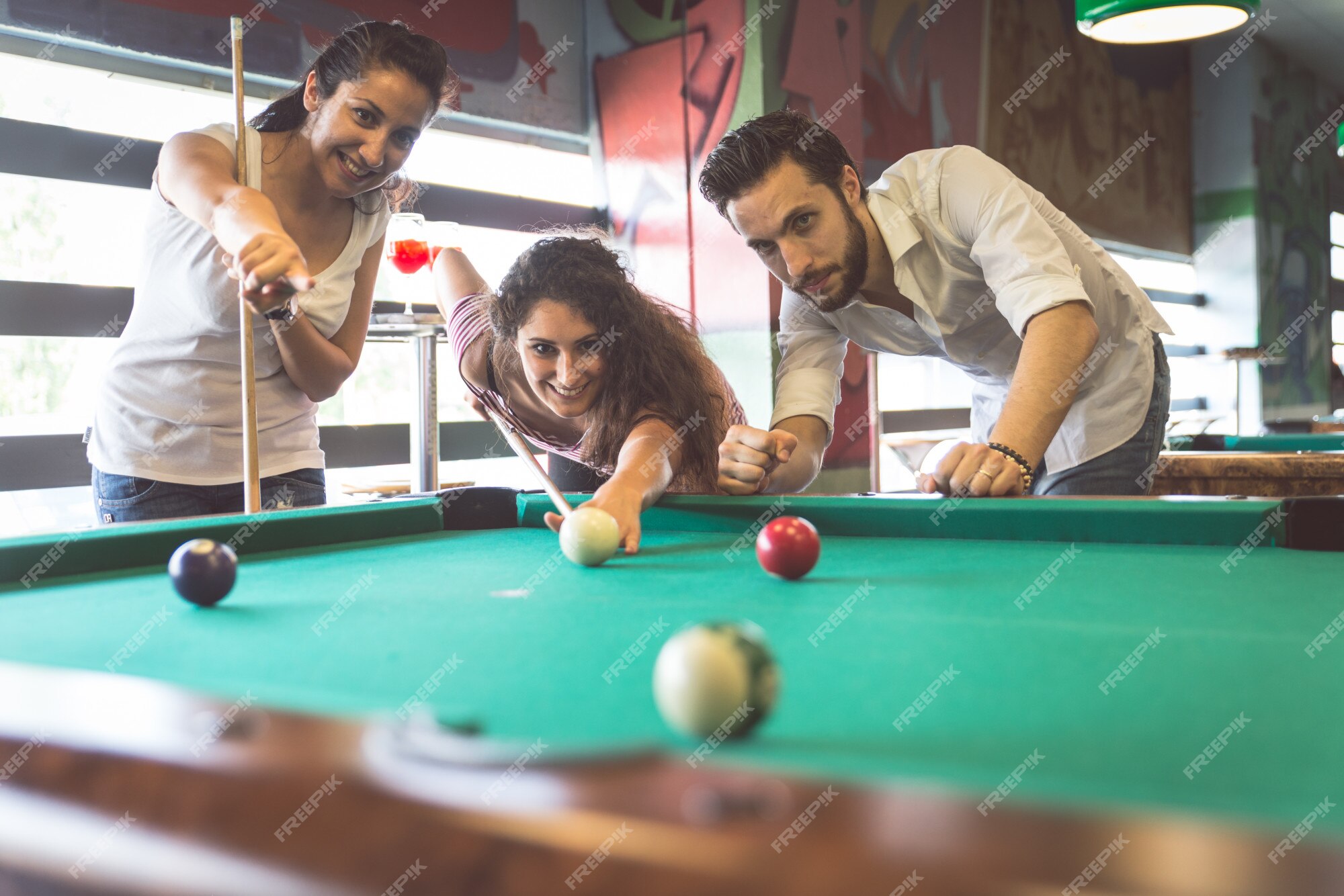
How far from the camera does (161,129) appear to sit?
4.26 meters

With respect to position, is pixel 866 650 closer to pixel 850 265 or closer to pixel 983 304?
pixel 850 265

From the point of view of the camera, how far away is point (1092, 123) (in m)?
8.64

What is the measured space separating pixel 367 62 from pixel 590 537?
1258 mm

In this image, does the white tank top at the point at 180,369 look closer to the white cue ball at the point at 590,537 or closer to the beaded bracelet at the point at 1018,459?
the white cue ball at the point at 590,537

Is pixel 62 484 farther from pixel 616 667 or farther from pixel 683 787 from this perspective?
pixel 683 787

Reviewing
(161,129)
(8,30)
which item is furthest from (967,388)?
(8,30)

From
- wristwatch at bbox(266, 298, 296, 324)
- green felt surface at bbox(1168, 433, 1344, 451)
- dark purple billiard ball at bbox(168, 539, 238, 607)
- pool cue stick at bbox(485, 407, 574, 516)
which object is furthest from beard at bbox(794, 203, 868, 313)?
green felt surface at bbox(1168, 433, 1344, 451)

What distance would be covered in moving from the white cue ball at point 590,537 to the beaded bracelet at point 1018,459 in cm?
71

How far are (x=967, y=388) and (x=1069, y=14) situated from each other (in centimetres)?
299

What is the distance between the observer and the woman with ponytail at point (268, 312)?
2.28 metres

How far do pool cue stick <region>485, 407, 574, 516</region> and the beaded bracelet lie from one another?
2.47 ft

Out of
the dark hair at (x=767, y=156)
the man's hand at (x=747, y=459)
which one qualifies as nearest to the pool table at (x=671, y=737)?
the man's hand at (x=747, y=459)

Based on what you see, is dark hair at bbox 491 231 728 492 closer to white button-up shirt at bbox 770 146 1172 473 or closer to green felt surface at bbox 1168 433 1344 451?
white button-up shirt at bbox 770 146 1172 473

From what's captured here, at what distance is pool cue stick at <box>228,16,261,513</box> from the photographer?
88.0 inches
